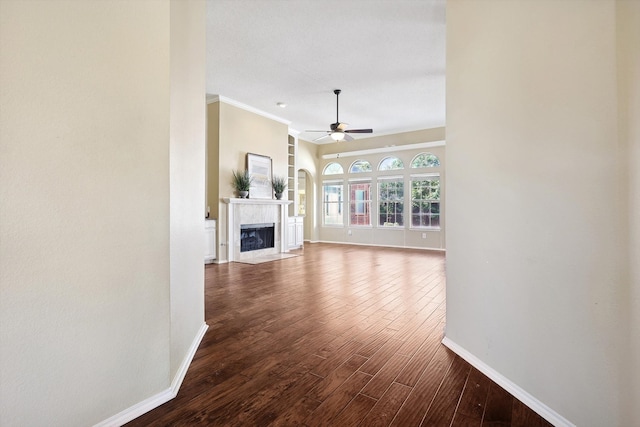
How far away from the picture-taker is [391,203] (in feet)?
28.3

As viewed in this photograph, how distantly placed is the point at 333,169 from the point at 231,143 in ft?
13.6

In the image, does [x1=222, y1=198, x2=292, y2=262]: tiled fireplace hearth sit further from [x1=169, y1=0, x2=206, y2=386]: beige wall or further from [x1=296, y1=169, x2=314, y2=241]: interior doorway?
[x1=169, y1=0, x2=206, y2=386]: beige wall

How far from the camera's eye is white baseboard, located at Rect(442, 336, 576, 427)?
142 cm

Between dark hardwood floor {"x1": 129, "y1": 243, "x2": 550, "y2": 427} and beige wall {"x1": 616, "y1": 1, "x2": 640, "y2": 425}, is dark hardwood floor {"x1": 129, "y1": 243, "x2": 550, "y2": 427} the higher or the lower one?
the lower one

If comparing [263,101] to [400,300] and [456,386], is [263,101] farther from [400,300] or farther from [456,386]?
[456,386]

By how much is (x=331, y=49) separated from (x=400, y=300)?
333 centimetres

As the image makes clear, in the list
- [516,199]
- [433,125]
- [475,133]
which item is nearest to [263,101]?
[433,125]

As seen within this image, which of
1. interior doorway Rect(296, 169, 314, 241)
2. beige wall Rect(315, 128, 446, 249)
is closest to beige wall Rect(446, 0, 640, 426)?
beige wall Rect(315, 128, 446, 249)

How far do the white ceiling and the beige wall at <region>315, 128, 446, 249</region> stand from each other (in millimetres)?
1495

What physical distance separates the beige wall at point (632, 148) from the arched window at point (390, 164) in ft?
24.2

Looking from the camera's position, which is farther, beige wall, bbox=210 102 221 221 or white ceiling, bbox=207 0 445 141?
beige wall, bbox=210 102 221 221

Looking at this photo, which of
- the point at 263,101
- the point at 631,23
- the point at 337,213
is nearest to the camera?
the point at 631,23

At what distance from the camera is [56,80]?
48.7 inches

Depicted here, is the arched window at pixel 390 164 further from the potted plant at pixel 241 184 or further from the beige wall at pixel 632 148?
the beige wall at pixel 632 148
